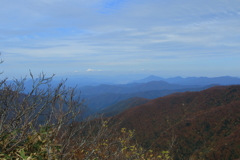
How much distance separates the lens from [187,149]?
2741 cm

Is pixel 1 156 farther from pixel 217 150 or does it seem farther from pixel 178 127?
pixel 178 127

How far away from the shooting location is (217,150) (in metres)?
22.3

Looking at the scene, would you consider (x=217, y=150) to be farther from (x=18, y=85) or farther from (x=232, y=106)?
(x=18, y=85)

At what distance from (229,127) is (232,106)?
29.4 feet

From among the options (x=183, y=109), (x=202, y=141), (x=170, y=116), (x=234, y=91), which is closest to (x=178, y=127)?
(x=202, y=141)

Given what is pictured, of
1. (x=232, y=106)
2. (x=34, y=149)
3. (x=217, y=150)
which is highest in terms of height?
(x=34, y=149)

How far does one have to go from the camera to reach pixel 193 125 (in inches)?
1351

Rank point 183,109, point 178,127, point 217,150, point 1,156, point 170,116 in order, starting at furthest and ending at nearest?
point 183,109
point 170,116
point 178,127
point 217,150
point 1,156

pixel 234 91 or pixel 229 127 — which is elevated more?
pixel 234 91

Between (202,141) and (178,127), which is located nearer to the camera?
(202,141)

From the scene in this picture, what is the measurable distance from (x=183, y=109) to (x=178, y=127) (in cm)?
1565

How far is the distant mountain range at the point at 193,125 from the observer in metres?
23.8

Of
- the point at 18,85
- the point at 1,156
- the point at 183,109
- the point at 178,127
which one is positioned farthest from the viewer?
the point at 183,109

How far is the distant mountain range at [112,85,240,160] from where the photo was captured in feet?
78.1
